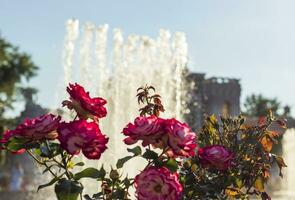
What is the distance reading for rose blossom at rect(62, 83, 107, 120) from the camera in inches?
107

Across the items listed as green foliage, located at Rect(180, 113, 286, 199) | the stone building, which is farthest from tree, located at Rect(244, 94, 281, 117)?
green foliage, located at Rect(180, 113, 286, 199)

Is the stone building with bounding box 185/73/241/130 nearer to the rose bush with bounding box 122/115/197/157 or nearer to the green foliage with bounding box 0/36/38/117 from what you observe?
the green foliage with bounding box 0/36/38/117

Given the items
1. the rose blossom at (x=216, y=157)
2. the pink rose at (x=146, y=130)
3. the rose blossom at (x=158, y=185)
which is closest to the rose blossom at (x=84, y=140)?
the pink rose at (x=146, y=130)

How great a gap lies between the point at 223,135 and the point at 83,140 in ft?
3.35

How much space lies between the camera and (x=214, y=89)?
174ft

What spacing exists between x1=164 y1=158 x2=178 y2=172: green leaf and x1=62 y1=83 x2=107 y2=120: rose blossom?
0.37m

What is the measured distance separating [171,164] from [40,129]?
0.59 meters

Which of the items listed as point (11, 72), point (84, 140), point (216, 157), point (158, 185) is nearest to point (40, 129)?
point (84, 140)

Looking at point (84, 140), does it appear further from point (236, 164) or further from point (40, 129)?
point (236, 164)

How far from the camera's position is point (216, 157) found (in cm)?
277

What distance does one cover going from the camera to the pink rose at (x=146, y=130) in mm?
2566

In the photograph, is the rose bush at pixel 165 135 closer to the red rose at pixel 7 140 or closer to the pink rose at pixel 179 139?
the pink rose at pixel 179 139

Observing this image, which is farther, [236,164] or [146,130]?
[236,164]

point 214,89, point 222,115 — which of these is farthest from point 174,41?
point 214,89
